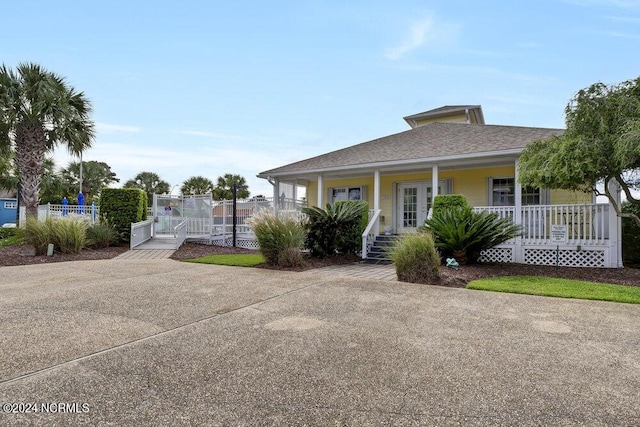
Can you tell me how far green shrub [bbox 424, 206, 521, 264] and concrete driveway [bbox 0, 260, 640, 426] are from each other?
2967 millimetres

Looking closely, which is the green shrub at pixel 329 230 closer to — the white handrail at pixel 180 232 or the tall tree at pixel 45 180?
the white handrail at pixel 180 232

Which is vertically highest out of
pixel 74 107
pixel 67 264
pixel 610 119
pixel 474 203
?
pixel 74 107

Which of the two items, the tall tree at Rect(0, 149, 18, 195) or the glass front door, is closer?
the glass front door

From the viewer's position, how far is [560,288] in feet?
21.1

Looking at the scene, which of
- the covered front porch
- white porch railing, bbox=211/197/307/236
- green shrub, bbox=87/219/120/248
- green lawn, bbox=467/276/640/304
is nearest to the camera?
green lawn, bbox=467/276/640/304

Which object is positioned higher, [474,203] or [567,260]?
[474,203]

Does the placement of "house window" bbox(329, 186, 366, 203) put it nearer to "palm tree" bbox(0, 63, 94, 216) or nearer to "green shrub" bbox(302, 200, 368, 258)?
"green shrub" bbox(302, 200, 368, 258)

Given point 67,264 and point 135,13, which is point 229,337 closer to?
point 67,264

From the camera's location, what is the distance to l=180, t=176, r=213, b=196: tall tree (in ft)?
113

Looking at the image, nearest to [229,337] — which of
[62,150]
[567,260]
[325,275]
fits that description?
[325,275]

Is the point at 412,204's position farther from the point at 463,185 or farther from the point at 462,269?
the point at 462,269

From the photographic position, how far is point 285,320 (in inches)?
168

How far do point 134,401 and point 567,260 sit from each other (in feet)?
34.5

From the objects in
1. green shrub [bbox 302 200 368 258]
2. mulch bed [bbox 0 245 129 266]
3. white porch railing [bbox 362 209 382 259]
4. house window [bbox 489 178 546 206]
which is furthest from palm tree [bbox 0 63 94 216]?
house window [bbox 489 178 546 206]
